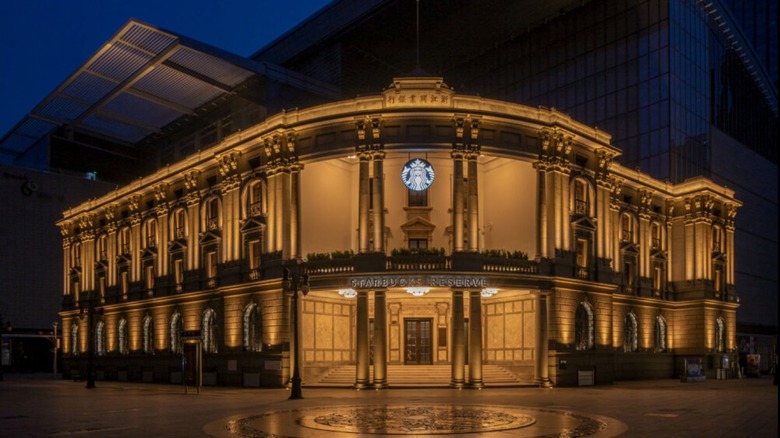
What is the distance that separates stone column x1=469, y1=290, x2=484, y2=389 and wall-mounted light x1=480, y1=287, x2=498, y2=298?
1.67 meters

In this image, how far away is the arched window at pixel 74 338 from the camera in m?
75.3

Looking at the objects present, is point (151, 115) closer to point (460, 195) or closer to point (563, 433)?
point (460, 195)

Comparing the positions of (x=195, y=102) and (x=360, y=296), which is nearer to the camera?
(x=360, y=296)

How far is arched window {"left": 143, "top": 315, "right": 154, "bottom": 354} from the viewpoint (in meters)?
61.2

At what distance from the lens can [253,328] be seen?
48.2m

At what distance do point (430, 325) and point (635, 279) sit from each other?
18606 mm

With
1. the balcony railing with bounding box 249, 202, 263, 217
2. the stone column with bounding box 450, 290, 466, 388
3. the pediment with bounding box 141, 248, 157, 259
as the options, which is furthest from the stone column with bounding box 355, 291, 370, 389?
the pediment with bounding box 141, 248, 157, 259

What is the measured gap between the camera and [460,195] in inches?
1656

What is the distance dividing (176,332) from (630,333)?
34.4m

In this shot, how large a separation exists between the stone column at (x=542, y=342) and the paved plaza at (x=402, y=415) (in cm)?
510

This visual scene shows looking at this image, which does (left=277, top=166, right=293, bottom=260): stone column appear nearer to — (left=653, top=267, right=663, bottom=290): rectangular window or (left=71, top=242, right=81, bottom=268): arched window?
(left=653, top=267, right=663, bottom=290): rectangular window

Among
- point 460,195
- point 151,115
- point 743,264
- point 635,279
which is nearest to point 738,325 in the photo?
point 743,264

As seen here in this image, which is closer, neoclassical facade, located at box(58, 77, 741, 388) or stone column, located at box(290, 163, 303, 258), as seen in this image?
neoclassical facade, located at box(58, 77, 741, 388)

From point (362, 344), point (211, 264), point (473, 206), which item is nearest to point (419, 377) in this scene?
point (362, 344)
